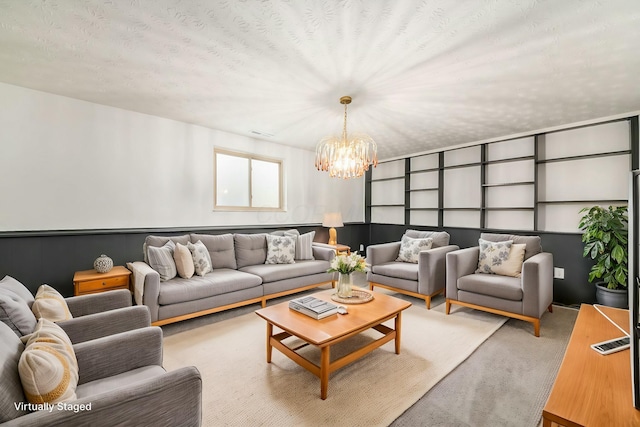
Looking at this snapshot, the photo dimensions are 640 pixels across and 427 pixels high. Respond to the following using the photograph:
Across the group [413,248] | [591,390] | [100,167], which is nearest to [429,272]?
[413,248]

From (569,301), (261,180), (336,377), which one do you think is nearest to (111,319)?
(336,377)

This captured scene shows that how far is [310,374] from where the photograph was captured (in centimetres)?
209

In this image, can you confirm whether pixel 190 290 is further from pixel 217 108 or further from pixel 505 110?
pixel 505 110

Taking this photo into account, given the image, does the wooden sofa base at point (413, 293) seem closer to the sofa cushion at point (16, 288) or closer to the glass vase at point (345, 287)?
the glass vase at point (345, 287)

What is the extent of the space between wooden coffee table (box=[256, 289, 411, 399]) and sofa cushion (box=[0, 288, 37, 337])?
4.39 ft

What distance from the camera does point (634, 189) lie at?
1002mm

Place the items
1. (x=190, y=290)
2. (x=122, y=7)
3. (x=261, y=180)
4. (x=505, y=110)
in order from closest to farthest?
(x=122, y=7) < (x=190, y=290) < (x=505, y=110) < (x=261, y=180)

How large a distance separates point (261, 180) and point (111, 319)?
335 cm

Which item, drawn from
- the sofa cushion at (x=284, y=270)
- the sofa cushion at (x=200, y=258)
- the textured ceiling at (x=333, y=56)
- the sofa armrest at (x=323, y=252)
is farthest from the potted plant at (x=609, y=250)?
the sofa cushion at (x=200, y=258)

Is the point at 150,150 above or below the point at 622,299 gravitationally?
above

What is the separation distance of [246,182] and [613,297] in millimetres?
4944

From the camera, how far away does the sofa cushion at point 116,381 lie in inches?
47.8

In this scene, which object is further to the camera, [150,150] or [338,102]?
[150,150]

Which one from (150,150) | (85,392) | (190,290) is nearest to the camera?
(85,392)
